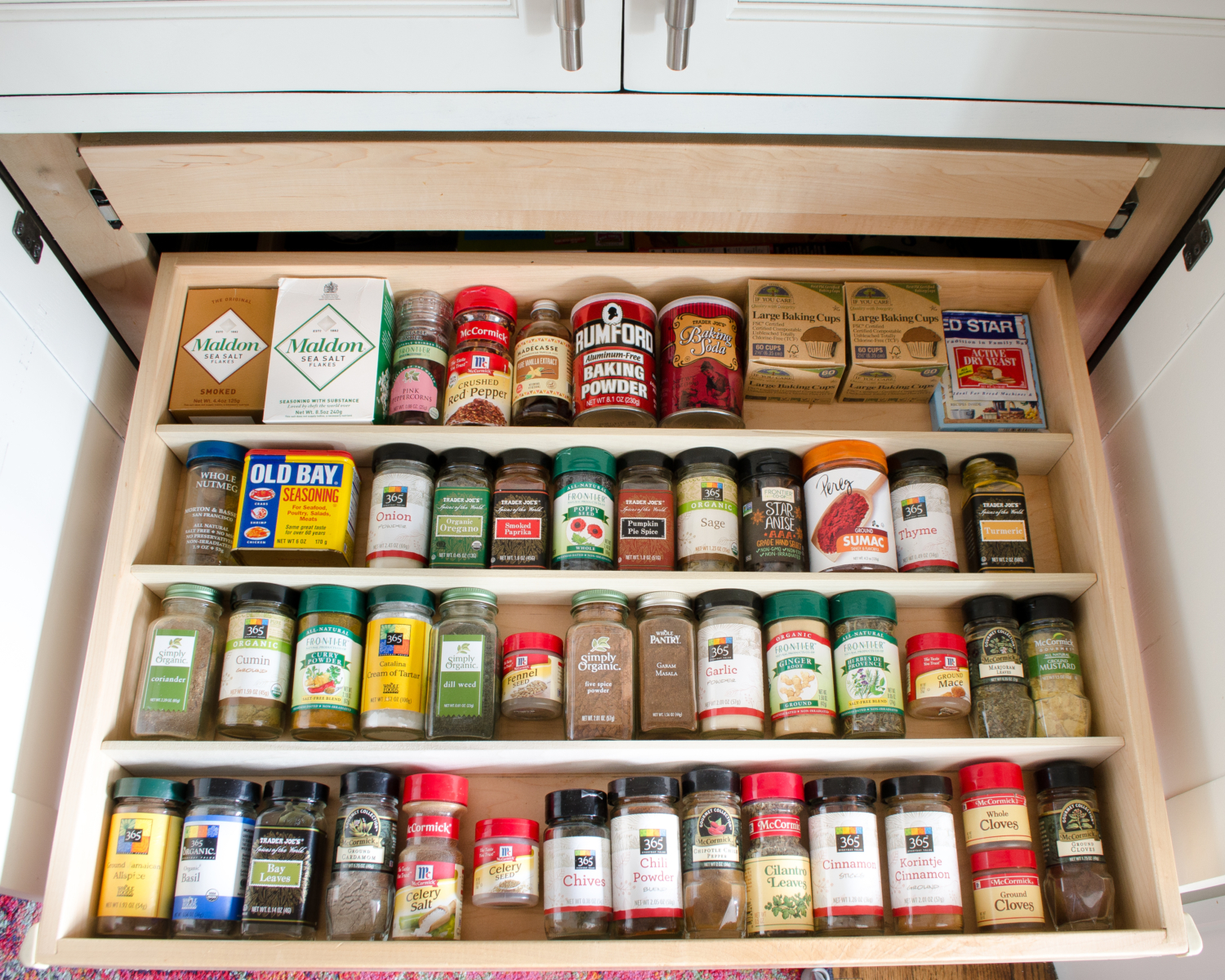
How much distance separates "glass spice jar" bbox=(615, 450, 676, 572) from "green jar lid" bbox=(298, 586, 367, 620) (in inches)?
15.6

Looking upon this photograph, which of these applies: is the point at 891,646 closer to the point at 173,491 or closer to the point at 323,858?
the point at 323,858

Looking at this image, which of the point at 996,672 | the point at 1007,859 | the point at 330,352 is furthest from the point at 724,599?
the point at 330,352

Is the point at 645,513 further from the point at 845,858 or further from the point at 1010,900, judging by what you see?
the point at 1010,900

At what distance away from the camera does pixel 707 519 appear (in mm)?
1449

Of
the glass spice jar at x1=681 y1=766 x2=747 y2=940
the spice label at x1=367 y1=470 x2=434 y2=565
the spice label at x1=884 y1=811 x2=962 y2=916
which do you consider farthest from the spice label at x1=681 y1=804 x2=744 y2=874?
the spice label at x1=367 y1=470 x2=434 y2=565

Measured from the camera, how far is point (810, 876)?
4.21 feet

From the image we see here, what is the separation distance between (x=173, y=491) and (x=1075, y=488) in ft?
4.76

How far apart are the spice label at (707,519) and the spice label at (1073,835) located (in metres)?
0.57

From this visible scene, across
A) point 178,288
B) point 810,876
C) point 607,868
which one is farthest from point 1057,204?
point 178,288

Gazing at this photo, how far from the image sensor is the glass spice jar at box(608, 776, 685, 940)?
4.01ft

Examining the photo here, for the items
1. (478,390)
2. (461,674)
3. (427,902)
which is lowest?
(427,902)

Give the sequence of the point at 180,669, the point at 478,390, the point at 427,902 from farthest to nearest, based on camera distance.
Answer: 1. the point at 478,390
2. the point at 180,669
3. the point at 427,902

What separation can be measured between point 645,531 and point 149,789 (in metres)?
0.78

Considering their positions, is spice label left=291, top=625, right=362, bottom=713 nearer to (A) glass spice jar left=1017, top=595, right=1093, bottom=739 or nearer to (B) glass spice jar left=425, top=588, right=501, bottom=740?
(B) glass spice jar left=425, top=588, right=501, bottom=740
